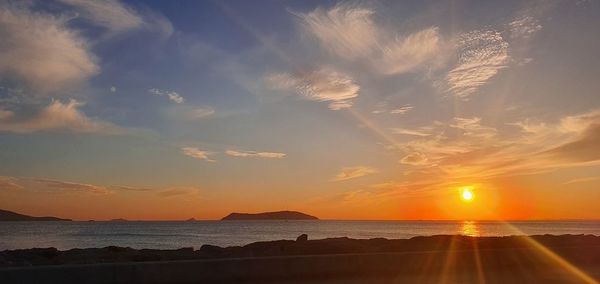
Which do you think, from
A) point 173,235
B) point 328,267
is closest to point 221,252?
point 328,267

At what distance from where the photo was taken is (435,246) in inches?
816

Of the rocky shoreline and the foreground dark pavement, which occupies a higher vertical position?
the rocky shoreline

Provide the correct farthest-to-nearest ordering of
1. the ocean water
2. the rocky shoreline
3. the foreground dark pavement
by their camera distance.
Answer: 1. the ocean water
2. the rocky shoreline
3. the foreground dark pavement

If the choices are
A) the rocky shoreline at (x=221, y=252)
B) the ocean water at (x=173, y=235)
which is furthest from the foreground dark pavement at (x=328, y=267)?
the ocean water at (x=173, y=235)

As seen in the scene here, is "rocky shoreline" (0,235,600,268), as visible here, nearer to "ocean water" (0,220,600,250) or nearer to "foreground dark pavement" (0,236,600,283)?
"foreground dark pavement" (0,236,600,283)

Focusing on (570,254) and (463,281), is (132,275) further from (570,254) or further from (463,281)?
(570,254)

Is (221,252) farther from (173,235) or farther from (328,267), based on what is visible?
(173,235)

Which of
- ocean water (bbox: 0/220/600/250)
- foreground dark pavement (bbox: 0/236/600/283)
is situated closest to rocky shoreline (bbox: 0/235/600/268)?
foreground dark pavement (bbox: 0/236/600/283)

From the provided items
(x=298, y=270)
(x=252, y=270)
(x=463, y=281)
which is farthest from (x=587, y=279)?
(x=252, y=270)

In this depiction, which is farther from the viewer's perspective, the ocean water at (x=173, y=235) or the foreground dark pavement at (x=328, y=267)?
the ocean water at (x=173, y=235)

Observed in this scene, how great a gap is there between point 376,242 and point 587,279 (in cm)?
880

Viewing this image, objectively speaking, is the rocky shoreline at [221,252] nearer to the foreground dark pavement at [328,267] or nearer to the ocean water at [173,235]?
the foreground dark pavement at [328,267]

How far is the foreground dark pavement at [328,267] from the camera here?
28.7 feet

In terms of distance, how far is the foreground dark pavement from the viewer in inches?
344
